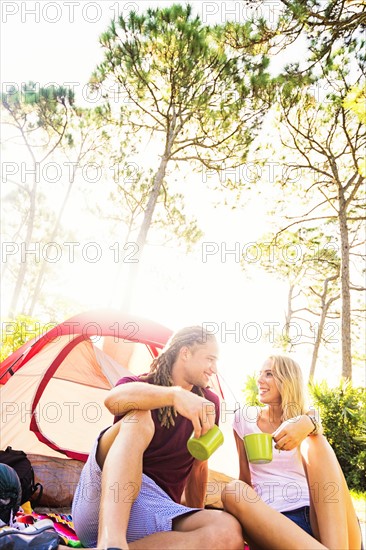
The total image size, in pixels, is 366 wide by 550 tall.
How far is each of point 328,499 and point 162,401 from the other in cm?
67

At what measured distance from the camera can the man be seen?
137 cm

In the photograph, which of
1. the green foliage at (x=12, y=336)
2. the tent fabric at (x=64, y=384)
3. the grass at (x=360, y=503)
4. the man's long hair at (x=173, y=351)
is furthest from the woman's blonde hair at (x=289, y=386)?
the green foliage at (x=12, y=336)

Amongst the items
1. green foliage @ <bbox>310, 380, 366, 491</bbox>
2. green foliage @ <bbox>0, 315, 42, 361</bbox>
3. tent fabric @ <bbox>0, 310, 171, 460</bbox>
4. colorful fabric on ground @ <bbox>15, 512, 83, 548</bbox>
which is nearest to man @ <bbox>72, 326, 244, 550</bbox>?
colorful fabric on ground @ <bbox>15, 512, 83, 548</bbox>

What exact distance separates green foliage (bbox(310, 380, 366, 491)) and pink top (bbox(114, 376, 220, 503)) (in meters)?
4.26

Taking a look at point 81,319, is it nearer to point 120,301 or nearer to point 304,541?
point 304,541

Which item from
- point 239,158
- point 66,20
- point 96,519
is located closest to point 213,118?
point 239,158

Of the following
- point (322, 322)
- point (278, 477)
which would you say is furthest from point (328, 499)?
point (322, 322)

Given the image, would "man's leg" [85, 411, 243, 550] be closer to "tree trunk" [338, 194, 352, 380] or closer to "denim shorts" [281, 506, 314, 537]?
"denim shorts" [281, 506, 314, 537]

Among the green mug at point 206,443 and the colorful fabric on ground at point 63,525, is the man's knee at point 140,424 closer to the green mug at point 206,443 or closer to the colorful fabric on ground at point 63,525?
the green mug at point 206,443

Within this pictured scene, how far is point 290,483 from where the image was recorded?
6.38 ft

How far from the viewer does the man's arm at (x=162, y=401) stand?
4.92 feet

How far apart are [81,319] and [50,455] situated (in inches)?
39.3

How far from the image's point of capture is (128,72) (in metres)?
7.86

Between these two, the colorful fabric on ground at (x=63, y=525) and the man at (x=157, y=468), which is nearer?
the man at (x=157, y=468)
